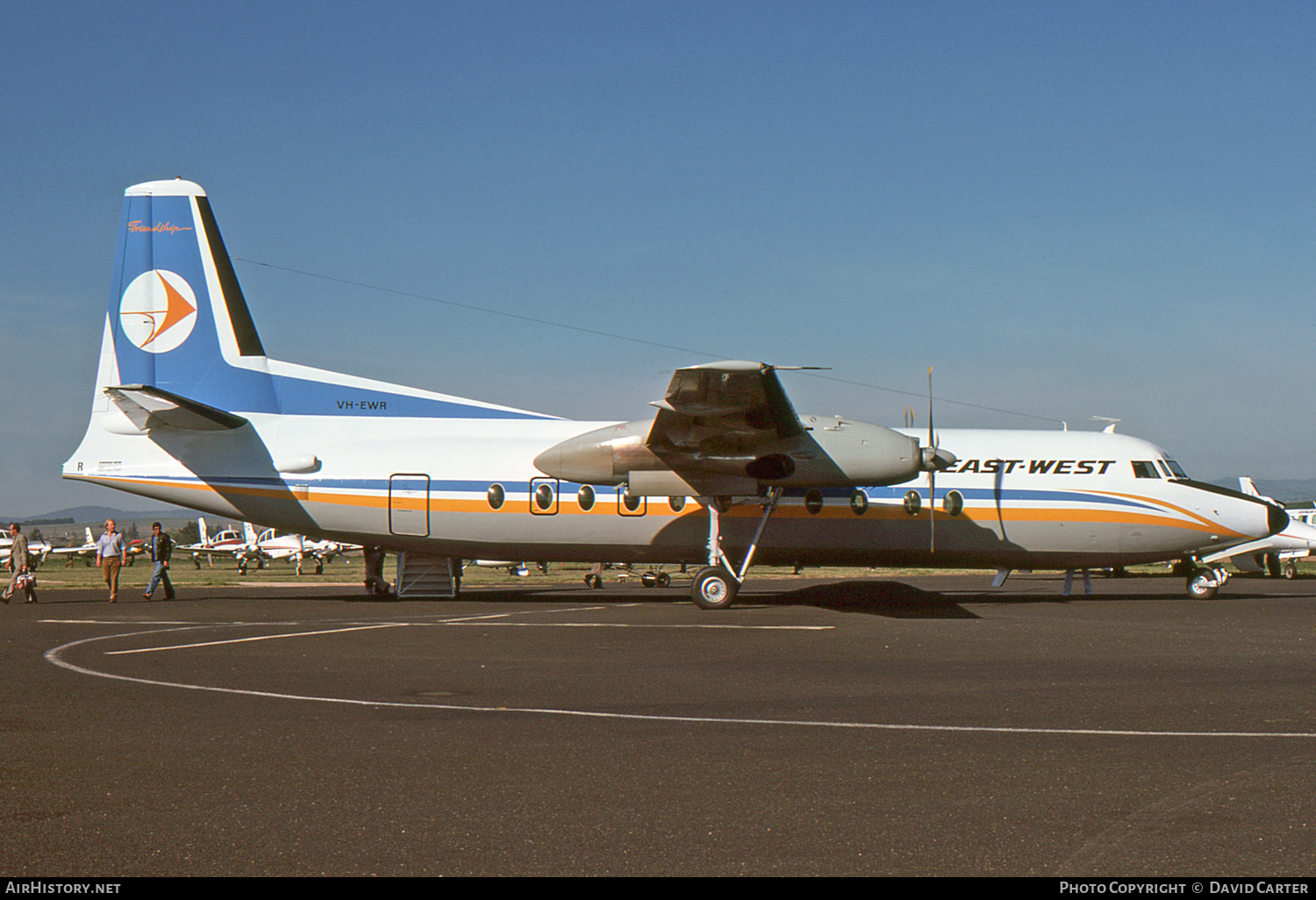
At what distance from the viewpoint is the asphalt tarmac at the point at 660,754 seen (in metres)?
4.21

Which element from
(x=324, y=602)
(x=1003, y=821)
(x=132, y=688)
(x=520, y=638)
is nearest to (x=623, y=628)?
(x=520, y=638)

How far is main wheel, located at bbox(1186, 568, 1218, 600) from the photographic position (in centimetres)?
1988

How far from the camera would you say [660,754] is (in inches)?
241

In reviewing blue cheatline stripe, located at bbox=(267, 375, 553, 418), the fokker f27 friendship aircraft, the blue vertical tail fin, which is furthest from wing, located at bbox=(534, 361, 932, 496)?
the blue vertical tail fin

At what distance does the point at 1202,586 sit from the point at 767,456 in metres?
9.80

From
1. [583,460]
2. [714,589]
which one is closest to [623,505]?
[583,460]

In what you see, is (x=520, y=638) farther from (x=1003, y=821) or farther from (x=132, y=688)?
(x=1003, y=821)

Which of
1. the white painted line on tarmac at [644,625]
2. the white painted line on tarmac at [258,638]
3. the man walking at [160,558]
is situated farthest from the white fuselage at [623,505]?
the white painted line on tarmac at [258,638]

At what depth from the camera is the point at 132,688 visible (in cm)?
864

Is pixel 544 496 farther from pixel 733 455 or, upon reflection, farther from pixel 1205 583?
pixel 1205 583

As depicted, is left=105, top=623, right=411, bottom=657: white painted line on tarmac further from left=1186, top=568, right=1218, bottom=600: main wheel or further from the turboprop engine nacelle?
left=1186, top=568, right=1218, bottom=600: main wheel

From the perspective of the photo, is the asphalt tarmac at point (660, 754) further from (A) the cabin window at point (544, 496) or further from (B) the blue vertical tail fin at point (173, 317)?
(B) the blue vertical tail fin at point (173, 317)

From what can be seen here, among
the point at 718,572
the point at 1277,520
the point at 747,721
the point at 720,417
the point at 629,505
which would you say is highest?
the point at 720,417

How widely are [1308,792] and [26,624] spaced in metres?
16.1
